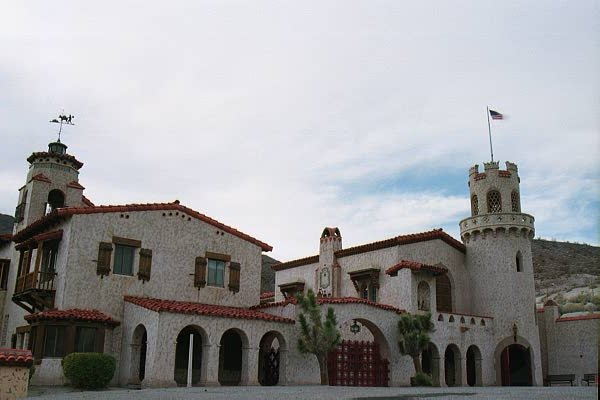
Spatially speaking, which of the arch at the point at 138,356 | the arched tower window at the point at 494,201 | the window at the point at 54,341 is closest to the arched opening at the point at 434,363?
the arched tower window at the point at 494,201

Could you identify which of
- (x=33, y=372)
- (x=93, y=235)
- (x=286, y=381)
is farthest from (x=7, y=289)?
(x=286, y=381)

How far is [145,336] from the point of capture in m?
26.7

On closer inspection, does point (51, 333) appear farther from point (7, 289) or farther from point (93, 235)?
point (7, 289)

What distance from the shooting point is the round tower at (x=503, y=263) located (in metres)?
34.2

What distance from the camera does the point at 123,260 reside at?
27578 mm

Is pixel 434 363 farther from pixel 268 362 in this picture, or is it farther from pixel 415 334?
pixel 268 362

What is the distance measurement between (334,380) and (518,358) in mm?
14231

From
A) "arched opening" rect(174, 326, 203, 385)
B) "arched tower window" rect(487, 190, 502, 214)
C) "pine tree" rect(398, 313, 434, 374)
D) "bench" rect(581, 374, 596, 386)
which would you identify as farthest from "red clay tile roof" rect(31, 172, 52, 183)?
"bench" rect(581, 374, 596, 386)

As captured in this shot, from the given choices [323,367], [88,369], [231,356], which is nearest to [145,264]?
[231,356]

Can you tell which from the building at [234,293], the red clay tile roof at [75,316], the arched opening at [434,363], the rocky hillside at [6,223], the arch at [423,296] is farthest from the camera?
the rocky hillside at [6,223]

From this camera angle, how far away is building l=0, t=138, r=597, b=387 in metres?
25.4

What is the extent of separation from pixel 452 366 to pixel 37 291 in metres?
22.0

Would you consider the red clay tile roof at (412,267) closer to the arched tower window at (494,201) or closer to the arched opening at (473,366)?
the arched opening at (473,366)

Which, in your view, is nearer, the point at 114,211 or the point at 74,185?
→ the point at 114,211
